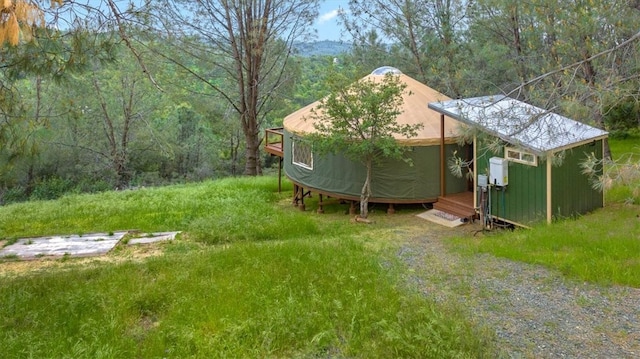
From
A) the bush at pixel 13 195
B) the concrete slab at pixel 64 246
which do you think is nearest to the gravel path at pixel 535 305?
the concrete slab at pixel 64 246

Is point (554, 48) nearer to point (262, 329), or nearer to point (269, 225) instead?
point (269, 225)

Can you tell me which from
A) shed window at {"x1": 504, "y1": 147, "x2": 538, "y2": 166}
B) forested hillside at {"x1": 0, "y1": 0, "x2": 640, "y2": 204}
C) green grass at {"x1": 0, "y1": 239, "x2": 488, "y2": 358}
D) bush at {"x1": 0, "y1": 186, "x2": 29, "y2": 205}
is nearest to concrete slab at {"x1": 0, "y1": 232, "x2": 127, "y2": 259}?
forested hillside at {"x1": 0, "y1": 0, "x2": 640, "y2": 204}

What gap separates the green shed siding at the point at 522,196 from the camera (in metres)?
7.62

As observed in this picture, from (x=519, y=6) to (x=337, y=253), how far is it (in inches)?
237

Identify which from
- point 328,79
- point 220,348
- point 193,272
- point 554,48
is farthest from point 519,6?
point 220,348

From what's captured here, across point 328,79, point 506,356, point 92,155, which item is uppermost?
point 328,79

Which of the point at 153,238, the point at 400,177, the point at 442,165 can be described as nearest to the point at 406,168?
the point at 400,177

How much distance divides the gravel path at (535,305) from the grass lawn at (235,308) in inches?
11.0

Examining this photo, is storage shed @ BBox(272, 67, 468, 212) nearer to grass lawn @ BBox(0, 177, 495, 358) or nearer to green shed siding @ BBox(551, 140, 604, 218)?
green shed siding @ BBox(551, 140, 604, 218)

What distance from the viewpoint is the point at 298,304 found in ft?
14.5

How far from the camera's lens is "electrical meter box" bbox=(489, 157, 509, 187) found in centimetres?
789

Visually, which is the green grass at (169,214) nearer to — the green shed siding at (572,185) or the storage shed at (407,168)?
the storage shed at (407,168)

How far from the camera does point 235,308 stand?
14.5 feet

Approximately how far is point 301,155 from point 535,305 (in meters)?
7.15
